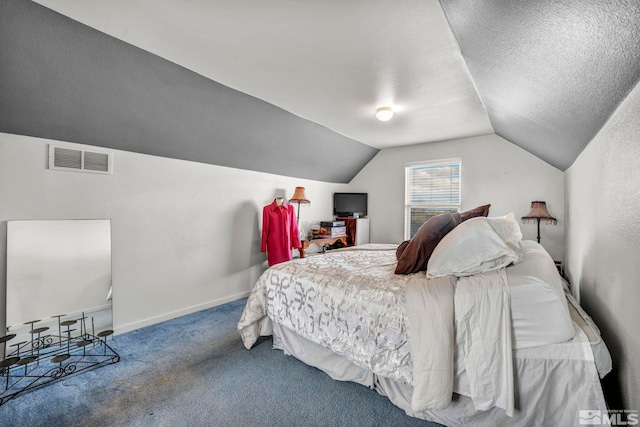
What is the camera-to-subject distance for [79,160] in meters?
2.56

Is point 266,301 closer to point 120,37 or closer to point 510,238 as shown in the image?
point 510,238

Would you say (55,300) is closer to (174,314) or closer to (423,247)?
(174,314)

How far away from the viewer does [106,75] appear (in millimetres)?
2137

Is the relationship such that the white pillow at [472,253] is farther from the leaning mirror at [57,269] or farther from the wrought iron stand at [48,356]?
the leaning mirror at [57,269]

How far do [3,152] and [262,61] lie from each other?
7.13ft

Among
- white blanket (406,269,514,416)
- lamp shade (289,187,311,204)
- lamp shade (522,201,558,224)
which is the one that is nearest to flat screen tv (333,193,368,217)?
lamp shade (289,187,311,204)

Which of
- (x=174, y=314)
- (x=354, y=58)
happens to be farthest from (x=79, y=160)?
(x=354, y=58)

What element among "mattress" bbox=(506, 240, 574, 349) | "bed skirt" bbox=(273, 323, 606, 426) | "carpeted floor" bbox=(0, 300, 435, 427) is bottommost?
"carpeted floor" bbox=(0, 300, 435, 427)

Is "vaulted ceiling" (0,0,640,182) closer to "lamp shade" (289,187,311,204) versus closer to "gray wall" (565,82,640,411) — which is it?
"gray wall" (565,82,640,411)

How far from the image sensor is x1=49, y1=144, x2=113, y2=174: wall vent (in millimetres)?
2432

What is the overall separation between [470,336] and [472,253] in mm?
465

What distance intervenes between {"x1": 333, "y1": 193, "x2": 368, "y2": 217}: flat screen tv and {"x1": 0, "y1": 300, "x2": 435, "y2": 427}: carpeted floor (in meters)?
3.31

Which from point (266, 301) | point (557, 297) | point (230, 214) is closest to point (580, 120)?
point (557, 297)

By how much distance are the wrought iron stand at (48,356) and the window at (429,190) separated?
4397 mm
